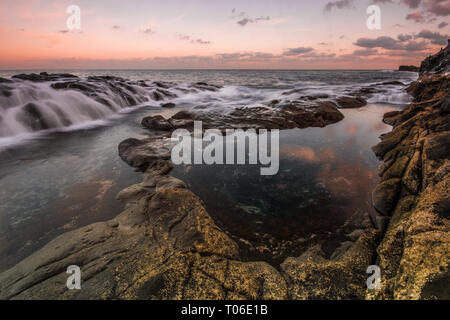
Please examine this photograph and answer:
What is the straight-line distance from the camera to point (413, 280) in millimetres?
2010

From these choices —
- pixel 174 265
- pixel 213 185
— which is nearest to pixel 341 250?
pixel 174 265

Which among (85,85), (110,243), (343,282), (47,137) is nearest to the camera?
(343,282)

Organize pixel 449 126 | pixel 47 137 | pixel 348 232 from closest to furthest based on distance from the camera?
pixel 348 232 → pixel 449 126 → pixel 47 137

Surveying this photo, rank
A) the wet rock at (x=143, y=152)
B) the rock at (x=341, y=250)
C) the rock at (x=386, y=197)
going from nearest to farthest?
1. the rock at (x=341, y=250)
2. the rock at (x=386, y=197)
3. the wet rock at (x=143, y=152)

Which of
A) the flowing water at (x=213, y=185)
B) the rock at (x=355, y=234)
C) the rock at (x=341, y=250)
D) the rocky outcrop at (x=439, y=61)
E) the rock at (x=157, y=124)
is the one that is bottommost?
the rock at (x=341, y=250)

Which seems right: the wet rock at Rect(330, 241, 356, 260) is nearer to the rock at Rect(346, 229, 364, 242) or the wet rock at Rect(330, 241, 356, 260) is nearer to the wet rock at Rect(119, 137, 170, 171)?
the rock at Rect(346, 229, 364, 242)

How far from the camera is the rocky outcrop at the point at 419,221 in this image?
6.54 feet

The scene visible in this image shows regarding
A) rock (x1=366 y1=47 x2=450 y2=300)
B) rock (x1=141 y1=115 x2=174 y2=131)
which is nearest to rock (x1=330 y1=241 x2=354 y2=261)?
rock (x1=366 y1=47 x2=450 y2=300)

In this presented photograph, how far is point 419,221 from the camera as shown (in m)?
2.57

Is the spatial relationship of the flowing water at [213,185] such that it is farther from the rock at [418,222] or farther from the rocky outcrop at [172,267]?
the rock at [418,222]

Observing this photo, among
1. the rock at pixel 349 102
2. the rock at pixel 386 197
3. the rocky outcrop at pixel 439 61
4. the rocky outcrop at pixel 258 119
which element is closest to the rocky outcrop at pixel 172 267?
the rock at pixel 386 197
